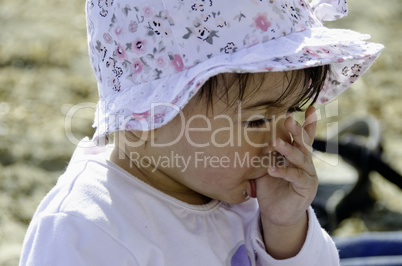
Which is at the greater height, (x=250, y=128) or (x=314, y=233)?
(x=250, y=128)

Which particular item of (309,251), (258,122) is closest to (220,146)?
(258,122)

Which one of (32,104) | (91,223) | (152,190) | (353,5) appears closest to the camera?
(91,223)

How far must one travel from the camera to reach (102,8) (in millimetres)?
1082

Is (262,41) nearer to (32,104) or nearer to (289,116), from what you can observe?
(289,116)

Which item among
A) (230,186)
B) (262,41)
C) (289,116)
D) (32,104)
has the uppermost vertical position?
(262,41)

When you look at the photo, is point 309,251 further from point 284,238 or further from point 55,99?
point 55,99

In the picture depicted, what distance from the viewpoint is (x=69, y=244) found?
99 cm

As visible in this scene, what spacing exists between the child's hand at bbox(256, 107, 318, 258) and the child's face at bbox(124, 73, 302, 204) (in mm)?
27

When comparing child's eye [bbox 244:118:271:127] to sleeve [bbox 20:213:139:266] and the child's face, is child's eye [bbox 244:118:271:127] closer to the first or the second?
the child's face

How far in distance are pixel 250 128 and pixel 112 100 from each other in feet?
0.84

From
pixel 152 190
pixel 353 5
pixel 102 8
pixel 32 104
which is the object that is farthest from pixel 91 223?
pixel 353 5

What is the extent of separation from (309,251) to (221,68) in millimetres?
469

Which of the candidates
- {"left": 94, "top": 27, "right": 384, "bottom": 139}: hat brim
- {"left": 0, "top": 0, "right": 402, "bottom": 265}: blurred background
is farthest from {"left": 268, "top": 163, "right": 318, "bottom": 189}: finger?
{"left": 0, "top": 0, "right": 402, "bottom": 265}: blurred background

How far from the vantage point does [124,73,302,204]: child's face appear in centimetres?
108
